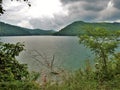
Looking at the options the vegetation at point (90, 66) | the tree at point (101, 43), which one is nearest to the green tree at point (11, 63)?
the vegetation at point (90, 66)

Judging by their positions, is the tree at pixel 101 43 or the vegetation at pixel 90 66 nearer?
the vegetation at pixel 90 66

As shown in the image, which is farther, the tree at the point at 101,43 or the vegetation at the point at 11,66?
the tree at the point at 101,43

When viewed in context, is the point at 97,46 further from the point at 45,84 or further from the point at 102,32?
the point at 45,84

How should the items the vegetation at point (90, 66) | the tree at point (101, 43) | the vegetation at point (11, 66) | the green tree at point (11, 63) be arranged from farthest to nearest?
the tree at point (101, 43), the green tree at point (11, 63), the vegetation at point (11, 66), the vegetation at point (90, 66)

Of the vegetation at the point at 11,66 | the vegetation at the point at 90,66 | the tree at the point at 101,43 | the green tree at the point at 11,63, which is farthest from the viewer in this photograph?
the tree at the point at 101,43

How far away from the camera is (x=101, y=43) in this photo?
547 inches

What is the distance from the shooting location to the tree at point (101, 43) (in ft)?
45.3

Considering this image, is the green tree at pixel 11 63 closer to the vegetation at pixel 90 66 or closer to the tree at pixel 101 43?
the vegetation at pixel 90 66

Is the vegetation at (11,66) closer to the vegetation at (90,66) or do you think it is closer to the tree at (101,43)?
the vegetation at (90,66)

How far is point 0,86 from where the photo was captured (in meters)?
9.11

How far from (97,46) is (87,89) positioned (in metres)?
5.38

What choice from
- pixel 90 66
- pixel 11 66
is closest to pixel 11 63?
pixel 11 66

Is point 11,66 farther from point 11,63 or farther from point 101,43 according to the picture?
point 101,43

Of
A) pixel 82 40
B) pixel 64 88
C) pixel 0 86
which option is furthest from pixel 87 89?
pixel 82 40
